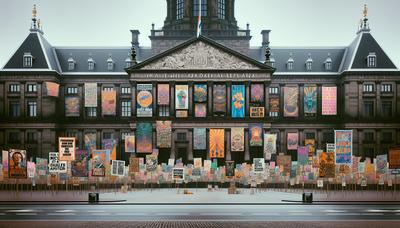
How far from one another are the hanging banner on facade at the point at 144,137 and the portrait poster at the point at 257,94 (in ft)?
56.1

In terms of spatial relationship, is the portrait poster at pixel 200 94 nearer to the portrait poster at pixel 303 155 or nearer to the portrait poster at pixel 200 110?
the portrait poster at pixel 200 110

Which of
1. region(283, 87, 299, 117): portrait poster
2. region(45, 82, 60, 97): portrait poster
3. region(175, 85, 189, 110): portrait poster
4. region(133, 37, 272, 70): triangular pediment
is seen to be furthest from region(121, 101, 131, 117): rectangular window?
region(283, 87, 299, 117): portrait poster

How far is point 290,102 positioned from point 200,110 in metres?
15.3

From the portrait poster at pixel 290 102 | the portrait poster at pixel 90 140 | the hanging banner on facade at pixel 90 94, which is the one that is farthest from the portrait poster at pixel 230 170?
the portrait poster at pixel 90 140

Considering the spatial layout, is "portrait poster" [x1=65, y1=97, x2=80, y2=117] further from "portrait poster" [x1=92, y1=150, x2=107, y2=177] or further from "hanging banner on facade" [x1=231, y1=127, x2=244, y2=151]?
"portrait poster" [x1=92, y1=150, x2=107, y2=177]

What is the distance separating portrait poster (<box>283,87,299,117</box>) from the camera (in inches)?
3339

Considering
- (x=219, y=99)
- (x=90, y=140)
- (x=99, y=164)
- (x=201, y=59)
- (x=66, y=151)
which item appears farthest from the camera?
(x=90, y=140)

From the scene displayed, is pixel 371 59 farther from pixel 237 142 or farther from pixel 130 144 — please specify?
pixel 130 144

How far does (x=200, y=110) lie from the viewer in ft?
274

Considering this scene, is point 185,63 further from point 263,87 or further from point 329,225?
point 329,225

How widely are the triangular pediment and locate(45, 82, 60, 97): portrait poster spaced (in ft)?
48.5

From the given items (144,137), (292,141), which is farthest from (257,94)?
A: (144,137)

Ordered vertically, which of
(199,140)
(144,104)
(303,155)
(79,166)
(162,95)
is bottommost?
(79,166)

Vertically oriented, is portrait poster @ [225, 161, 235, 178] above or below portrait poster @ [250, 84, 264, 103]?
below
